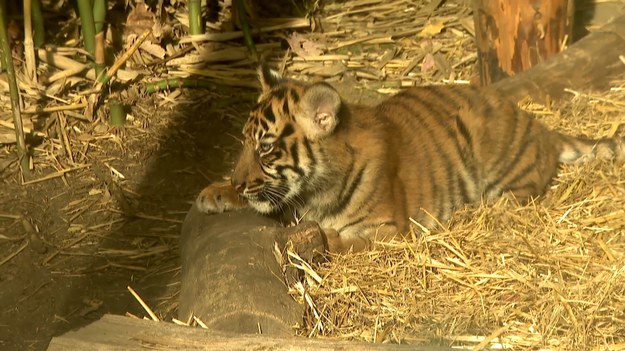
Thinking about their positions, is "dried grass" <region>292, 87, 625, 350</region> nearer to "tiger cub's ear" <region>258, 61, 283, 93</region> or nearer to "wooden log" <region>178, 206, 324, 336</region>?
"wooden log" <region>178, 206, 324, 336</region>

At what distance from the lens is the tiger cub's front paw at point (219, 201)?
184 inches

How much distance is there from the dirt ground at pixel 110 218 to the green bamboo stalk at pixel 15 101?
0.10m

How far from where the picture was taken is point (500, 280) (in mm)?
4203

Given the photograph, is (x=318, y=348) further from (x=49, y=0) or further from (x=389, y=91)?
(x=49, y=0)

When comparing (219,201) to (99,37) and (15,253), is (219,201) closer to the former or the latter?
(15,253)

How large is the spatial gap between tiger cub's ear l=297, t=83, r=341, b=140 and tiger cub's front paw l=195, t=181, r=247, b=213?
0.48 meters

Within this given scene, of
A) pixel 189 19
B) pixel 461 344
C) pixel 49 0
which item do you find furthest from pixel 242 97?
pixel 461 344

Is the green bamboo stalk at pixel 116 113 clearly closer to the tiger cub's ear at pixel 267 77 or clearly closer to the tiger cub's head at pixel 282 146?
the tiger cub's ear at pixel 267 77

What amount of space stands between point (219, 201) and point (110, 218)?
1.05 metres

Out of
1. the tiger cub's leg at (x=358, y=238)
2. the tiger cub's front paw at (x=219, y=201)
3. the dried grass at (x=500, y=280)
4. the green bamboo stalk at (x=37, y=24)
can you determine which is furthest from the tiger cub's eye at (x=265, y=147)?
the green bamboo stalk at (x=37, y=24)

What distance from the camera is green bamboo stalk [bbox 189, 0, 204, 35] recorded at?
6566mm

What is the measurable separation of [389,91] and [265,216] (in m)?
2.15

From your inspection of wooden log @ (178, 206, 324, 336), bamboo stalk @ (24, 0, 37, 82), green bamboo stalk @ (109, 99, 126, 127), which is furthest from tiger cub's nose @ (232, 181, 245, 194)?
bamboo stalk @ (24, 0, 37, 82)

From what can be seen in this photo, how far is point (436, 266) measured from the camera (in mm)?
4352
